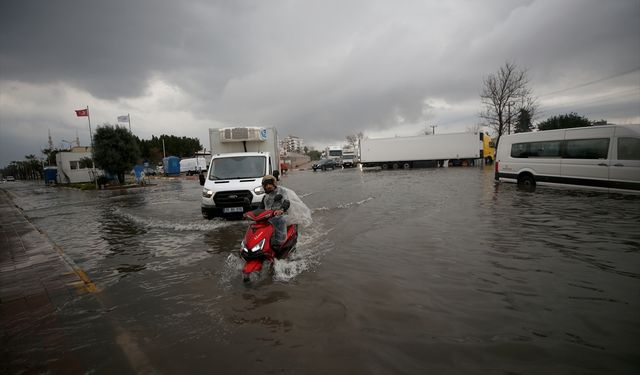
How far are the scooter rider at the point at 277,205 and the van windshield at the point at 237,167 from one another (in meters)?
4.68

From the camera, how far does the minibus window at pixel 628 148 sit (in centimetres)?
978

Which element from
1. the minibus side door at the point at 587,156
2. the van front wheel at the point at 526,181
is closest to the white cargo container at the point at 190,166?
the van front wheel at the point at 526,181

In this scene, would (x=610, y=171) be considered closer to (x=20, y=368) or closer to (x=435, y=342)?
(x=435, y=342)

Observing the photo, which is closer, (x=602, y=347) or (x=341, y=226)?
(x=602, y=347)

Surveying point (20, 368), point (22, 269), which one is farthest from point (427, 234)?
point (22, 269)

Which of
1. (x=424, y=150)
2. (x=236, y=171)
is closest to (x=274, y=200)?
(x=236, y=171)

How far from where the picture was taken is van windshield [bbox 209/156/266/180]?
407 inches

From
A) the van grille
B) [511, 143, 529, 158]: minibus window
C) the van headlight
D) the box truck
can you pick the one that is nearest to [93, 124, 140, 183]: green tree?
the box truck

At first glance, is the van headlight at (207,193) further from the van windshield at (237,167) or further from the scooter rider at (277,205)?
the scooter rider at (277,205)

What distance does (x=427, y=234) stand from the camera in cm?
729

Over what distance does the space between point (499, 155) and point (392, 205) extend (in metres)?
7.17

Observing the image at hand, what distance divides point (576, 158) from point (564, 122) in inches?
1949

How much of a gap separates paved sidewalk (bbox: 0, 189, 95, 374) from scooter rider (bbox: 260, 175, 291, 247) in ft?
9.94

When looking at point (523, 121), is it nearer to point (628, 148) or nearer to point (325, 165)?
point (325, 165)
